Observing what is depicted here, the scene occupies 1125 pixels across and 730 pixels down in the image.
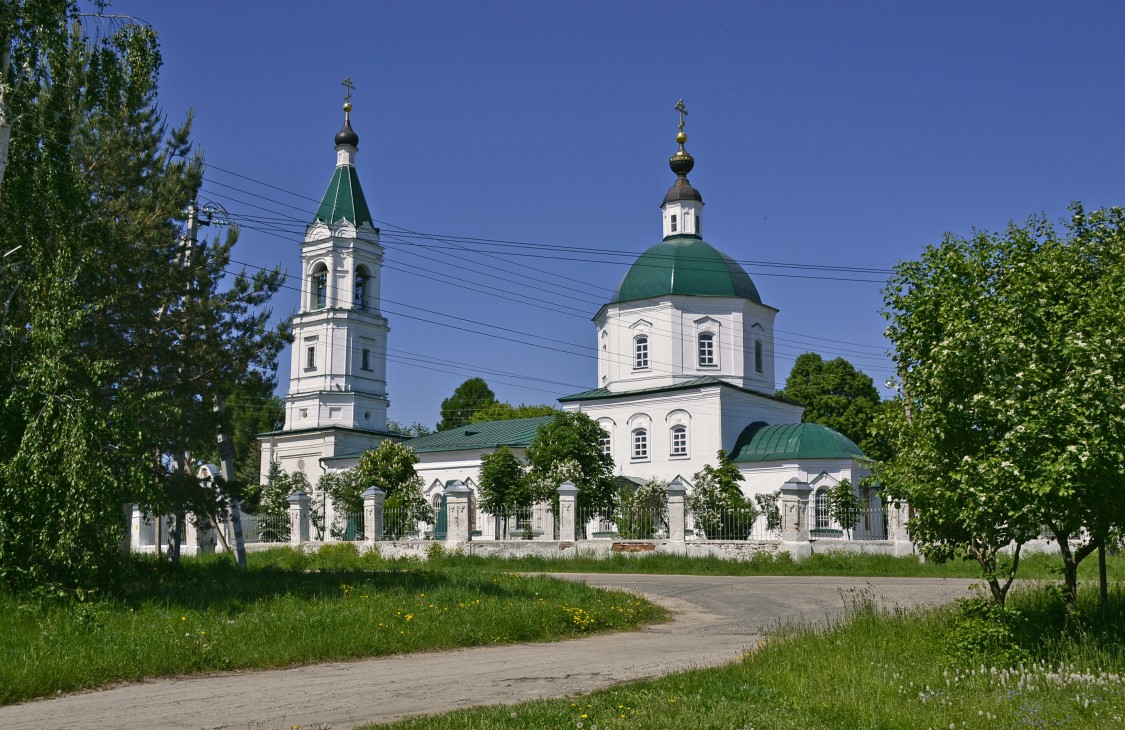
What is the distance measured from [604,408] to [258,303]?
899 inches

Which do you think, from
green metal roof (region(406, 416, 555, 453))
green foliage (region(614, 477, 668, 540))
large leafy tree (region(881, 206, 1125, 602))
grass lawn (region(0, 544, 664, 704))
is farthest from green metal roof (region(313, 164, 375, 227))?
large leafy tree (region(881, 206, 1125, 602))

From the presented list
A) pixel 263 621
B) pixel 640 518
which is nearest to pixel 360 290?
pixel 640 518

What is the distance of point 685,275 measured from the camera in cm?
3941

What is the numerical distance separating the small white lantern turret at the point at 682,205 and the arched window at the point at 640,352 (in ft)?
17.7

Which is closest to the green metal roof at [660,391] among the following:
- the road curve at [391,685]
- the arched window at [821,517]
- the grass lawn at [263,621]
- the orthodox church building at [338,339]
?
the arched window at [821,517]

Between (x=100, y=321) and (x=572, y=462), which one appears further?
(x=572, y=462)

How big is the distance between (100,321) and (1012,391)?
1209 cm

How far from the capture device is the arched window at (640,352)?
3953 centimetres

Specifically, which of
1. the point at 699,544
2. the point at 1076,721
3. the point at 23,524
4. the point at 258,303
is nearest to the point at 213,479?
the point at 258,303

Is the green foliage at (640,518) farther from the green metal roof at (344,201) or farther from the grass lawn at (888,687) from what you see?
the green metal roof at (344,201)

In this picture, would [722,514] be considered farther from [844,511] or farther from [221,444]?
[221,444]

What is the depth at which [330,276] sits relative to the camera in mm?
45344

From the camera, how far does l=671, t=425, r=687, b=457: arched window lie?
38000mm

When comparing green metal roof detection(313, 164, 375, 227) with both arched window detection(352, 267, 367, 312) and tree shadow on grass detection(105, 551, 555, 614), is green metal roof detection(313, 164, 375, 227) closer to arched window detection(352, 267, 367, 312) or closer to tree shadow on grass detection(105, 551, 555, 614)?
arched window detection(352, 267, 367, 312)
